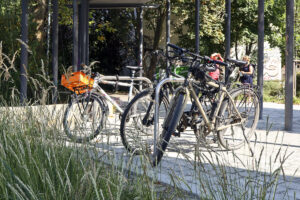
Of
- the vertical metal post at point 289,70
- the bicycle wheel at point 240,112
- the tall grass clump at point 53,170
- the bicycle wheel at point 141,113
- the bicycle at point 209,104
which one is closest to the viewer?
the tall grass clump at point 53,170

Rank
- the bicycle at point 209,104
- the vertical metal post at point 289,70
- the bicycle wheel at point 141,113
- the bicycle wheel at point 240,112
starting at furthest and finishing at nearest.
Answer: the vertical metal post at point 289,70
the bicycle wheel at point 240,112
the bicycle wheel at point 141,113
the bicycle at point 209,104

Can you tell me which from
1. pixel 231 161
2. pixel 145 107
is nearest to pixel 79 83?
pixel 145 107

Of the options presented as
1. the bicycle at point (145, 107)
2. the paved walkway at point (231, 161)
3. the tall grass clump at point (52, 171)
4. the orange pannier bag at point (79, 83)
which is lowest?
the paved walkway at point (231, 161)

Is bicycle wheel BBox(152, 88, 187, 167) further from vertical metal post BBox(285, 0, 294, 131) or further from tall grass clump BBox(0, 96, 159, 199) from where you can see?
vertical metal post BBox(285, 0, 294, 131)

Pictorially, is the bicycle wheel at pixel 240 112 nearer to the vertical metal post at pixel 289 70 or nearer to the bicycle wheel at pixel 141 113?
the bicycle wheel at pixel 141 113

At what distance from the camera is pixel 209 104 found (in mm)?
5848

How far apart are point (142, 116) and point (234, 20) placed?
19236 millimetres

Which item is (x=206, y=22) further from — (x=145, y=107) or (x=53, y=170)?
(x=53, y=170)

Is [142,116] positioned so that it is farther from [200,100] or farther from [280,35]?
[280,35]

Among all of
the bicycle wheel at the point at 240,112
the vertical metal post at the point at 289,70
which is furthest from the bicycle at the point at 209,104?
the vertical metal post at the point at 289,70

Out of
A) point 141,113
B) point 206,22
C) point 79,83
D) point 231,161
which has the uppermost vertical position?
point 206,22

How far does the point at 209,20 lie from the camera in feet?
71.7

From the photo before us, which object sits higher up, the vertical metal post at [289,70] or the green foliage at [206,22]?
the green foliage at [206,22]

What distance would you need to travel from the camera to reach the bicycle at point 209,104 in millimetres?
5059
